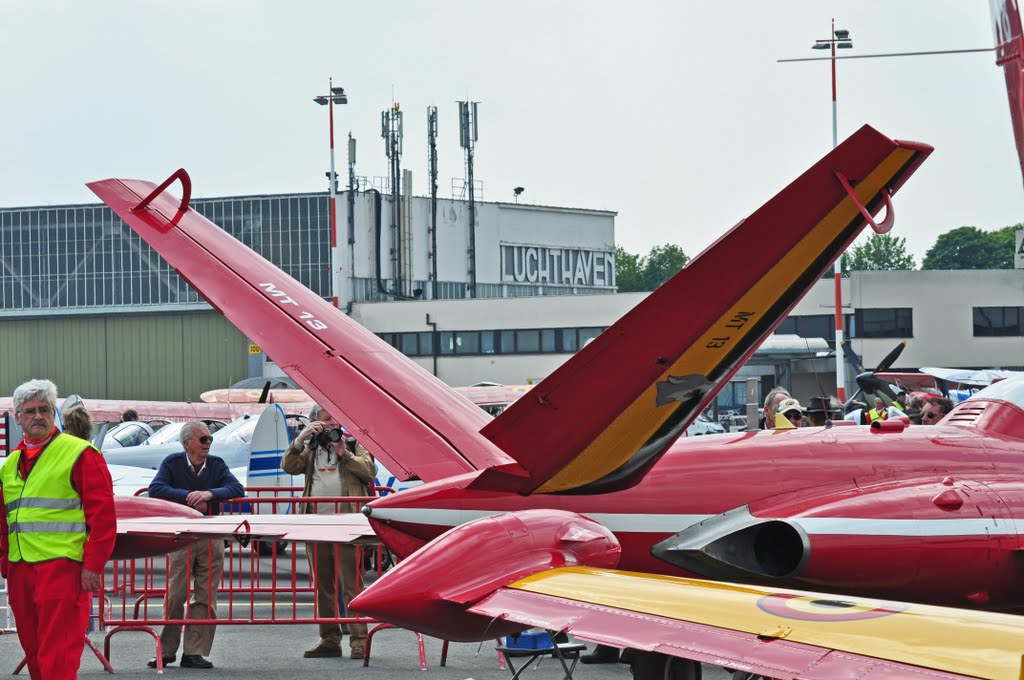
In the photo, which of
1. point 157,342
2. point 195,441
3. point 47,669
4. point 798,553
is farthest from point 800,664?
point 157,342

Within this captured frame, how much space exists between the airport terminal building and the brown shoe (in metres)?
38.8

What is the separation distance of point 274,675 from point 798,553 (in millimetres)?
4383

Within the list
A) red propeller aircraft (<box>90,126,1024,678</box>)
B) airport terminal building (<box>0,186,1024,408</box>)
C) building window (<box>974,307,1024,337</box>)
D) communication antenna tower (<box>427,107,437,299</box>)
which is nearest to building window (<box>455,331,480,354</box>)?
airport terminal building (<box>0,186,1024,408</box>)

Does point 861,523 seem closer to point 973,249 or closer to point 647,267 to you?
point 973,249

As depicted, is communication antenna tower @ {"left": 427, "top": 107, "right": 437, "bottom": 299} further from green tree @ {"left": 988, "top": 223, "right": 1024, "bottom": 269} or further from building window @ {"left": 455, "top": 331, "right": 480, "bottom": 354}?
green tree @ {"left": 988, "top": 223, "right": 1024, "bottom": 269}

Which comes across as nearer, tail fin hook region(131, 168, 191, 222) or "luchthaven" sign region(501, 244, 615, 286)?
tail fin hook region(131, 168, 191, 222)

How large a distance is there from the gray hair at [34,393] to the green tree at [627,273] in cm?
13782

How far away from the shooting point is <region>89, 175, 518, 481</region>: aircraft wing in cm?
700

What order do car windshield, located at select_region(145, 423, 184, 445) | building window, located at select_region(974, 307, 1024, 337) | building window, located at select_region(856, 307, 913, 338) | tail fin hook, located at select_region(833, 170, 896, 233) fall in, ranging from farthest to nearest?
building window, located at select_region(974, 307, 1024, 337), building window, located at select_region(856, 307, 913, 338), car windshield, located at select_region(145, 423, 184, 445), tail fin hook, located at select_region(833, 170, 896, 233)

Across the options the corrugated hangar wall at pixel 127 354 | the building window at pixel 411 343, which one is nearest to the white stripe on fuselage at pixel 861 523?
the building window at pixel 411 343

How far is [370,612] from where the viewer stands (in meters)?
4.56

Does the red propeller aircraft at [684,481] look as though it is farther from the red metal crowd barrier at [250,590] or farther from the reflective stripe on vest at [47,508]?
the reflective stripe on vest at [47,508]

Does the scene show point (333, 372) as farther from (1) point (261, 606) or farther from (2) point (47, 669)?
(1) point (261, 606)

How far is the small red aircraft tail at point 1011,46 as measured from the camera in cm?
1633
